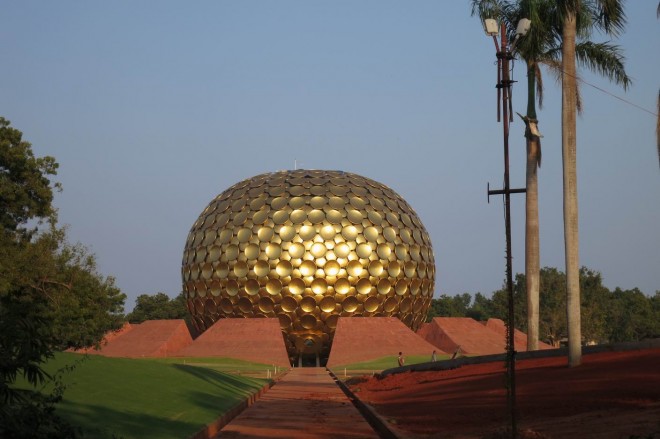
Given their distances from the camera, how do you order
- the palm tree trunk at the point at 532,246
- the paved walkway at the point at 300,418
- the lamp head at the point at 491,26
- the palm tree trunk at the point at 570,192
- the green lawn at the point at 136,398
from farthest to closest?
the palm tree trunk at the point at 532,246
the palm tree trunk at the point at 570,192
the paved walkway at the point at 300,418
the lamp head at the point at 491,26
the green lawn at the point at 136,398

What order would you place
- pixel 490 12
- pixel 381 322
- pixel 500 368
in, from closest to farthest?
1. pixel 500 368
2. pixel 490 12
3. pixel 381 322

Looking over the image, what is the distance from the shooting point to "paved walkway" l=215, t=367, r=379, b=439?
13.2 m

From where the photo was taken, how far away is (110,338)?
54562 millimetres

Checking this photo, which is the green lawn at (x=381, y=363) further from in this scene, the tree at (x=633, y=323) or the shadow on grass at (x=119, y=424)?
the tree at (x=633, y=323)

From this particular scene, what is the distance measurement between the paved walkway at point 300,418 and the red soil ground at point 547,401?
2.18 ft

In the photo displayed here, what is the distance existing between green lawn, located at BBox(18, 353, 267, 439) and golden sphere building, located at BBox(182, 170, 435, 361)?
23839mm

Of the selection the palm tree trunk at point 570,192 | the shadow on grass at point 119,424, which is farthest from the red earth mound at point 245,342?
the shadow on grass at point 119,424

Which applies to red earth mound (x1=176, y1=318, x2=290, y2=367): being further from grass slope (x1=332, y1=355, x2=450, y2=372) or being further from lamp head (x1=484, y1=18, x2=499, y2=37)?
lamp head (x1=484, y1=18, x2=499, y2=37)

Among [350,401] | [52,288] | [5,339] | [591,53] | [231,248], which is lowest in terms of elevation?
[350,401]

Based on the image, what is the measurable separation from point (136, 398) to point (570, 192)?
11.6 m

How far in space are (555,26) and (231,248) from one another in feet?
87.1

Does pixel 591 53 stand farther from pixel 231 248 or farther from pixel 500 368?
pixel 231 248

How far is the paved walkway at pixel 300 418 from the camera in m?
13.2

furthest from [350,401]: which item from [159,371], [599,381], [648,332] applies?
[648,332]
